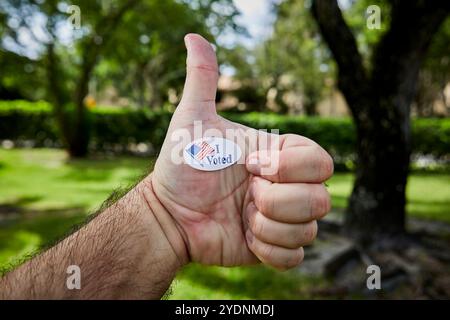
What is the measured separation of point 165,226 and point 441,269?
4.66 m

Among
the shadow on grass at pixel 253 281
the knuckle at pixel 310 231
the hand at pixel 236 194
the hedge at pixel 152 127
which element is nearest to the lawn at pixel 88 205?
the shadow on grass at pixel 253 281

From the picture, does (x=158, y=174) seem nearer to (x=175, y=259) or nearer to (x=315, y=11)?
(x=175, y=259)

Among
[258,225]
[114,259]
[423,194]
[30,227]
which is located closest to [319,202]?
[258,225]

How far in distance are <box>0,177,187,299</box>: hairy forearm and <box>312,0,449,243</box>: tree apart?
455 cm

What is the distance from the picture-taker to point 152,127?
1959 centimetres

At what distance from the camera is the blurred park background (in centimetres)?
522

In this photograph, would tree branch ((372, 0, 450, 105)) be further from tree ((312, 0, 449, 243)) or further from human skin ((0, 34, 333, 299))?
→ human skin ((0, 34, 333, 299))

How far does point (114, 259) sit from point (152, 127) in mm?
18150

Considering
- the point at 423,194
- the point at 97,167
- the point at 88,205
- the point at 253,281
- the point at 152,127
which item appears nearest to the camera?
the point at 253,281

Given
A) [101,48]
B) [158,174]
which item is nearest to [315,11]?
[158,174]

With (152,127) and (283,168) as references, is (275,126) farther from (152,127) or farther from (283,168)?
(283,168)

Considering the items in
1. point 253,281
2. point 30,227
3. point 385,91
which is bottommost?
point 253,281

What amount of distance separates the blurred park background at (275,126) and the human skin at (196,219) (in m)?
0.32
